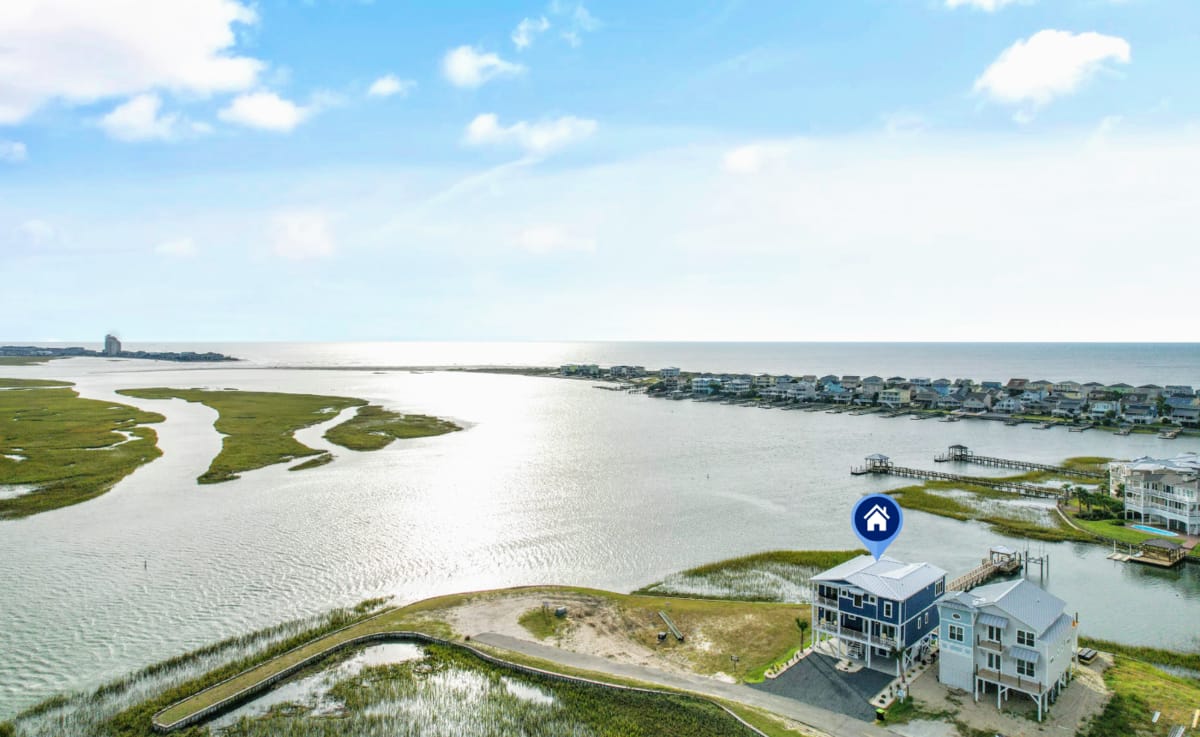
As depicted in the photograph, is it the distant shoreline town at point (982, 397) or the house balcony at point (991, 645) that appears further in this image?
the distant shoreline town at point (982, 397)

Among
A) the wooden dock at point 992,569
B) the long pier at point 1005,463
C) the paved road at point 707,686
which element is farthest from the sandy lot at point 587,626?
the long pier at point 1005,463

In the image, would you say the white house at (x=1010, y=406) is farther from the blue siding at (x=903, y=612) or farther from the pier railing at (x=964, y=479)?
the blue siding at (x=903, y=612)

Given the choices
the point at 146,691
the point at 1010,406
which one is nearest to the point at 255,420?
the point at 146,691

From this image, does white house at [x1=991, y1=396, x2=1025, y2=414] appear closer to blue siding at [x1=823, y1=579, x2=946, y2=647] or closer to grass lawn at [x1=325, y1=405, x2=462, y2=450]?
grass lawn at [x1=325, y1=405, x2=462, y2=450]

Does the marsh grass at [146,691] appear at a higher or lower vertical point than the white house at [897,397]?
lower

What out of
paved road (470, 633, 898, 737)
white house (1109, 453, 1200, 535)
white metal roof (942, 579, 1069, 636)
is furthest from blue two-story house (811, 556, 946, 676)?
white house (1109, 453, 1200, 535)

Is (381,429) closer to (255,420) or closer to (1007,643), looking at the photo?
(255,420)
